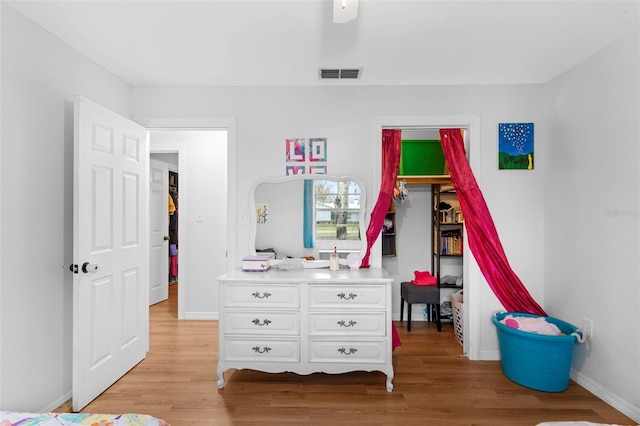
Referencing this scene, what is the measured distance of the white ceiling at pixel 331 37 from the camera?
7.14 ft

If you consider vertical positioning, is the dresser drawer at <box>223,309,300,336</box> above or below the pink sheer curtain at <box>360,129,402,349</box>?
below

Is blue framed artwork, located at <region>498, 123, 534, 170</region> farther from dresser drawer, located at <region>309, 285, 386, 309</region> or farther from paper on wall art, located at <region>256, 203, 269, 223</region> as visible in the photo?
paper on wall art, located at <region>256, 203, 269, 223</region>

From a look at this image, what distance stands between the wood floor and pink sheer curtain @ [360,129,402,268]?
1.03 meters

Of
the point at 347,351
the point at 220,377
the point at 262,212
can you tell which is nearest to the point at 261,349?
the point at 220,377

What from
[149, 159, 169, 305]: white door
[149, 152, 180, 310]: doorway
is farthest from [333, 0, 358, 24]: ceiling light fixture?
[149, 159, 169, 305]: white door

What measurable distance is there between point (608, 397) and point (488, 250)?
4.21ft

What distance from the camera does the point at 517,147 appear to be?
3342 mm

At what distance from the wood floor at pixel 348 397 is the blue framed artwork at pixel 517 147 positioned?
5.72 feet

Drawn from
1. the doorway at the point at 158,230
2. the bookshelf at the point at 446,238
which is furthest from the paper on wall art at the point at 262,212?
the doorway at the point at 158,230

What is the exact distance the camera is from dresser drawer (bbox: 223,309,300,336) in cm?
280

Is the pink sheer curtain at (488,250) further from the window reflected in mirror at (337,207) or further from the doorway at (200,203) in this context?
the doorway at (200,203)

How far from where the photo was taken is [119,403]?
2574mm

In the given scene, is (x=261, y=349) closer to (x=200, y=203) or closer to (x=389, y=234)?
(x=389, y=234)

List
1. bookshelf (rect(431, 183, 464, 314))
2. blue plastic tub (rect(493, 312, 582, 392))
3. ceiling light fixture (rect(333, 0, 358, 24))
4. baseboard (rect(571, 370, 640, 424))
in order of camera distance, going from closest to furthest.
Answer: ceiling light fixture (rect(333, 0, 358, 24)) < baseboard (rect(571, 370, 640, 424)) < blue plastic tub (rect(493, 312, 582, 392)) < bookshelf (rect(431, 183, 464, 314))
